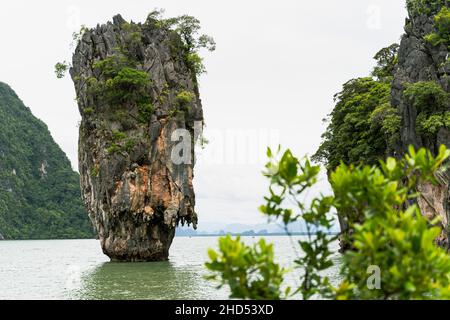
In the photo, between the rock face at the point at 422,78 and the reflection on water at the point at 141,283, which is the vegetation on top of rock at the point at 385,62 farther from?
the reflection on water at the point at 141,283

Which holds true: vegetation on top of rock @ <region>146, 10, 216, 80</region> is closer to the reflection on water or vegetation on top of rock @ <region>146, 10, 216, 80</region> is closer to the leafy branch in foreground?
the reflection on water

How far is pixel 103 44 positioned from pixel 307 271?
103 ft

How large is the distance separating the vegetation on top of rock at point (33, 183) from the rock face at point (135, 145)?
236 ft

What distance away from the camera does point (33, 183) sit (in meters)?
110

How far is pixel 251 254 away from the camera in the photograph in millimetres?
2904

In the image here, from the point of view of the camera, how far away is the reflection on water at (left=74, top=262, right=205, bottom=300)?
17156mm

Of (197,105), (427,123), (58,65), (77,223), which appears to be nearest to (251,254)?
(427,123)

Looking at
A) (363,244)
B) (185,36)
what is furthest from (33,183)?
(363,244)

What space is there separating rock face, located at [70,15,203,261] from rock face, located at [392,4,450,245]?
12221 millimetres

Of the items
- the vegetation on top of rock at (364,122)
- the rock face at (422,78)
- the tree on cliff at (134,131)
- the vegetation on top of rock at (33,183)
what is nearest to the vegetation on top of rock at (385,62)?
the vegetation on top of rock at (364,122)

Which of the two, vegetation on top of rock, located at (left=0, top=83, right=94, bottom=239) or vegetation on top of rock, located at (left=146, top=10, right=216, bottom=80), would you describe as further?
vegetation on top of rock, located at (left=0, top=83, right=94, bottom=239)

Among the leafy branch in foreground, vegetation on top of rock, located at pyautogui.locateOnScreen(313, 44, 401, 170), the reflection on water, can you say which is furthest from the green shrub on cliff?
the leafy branch in foreground

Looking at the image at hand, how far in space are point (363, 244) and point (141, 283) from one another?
18290 millimetres
